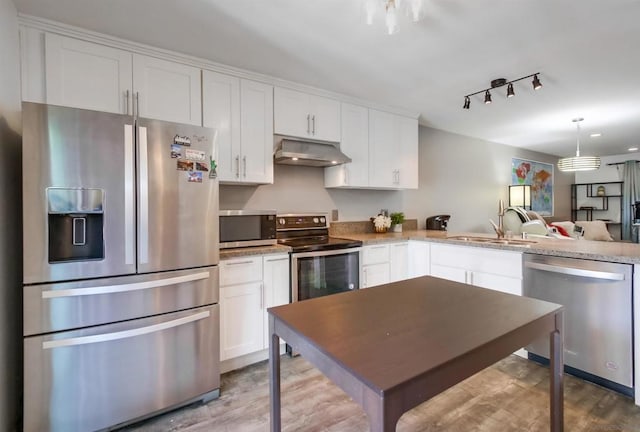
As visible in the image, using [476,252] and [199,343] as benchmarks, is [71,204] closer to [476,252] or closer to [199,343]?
[199,343]

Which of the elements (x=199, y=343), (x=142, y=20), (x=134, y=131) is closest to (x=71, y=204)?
(x=134, y=131)

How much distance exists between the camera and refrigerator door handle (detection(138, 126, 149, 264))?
168 cm

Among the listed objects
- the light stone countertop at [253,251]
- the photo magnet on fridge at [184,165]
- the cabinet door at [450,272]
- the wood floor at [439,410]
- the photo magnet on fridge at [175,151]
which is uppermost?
the photo magnet on fridge at [175,151]

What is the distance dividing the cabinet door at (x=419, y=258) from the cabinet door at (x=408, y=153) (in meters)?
0.81

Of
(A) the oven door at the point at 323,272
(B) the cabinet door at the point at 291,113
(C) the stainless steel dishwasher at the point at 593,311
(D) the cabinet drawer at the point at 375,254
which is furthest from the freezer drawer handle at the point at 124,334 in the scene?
(C) the stainless steel dishwasher at the point at 593,311

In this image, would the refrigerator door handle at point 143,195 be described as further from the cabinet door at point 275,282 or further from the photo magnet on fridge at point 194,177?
the cabinet door at point 275,282

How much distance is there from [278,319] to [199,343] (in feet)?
3.43

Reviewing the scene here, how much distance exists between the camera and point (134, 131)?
1666mm

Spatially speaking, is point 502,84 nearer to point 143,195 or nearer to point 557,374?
point 557,374

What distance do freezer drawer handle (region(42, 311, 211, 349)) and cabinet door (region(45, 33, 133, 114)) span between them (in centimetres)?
139

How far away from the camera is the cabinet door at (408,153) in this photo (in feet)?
11.8

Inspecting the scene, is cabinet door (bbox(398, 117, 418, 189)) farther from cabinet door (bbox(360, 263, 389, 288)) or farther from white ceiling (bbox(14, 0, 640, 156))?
cabinet door (bbox(360, 263, 389, 288))

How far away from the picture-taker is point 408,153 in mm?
3666

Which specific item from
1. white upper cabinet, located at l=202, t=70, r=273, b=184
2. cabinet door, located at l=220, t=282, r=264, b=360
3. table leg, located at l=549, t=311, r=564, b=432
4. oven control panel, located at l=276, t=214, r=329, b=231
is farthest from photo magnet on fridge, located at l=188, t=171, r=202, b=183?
table leg, located at l=549, t=311, r=564, b=432
